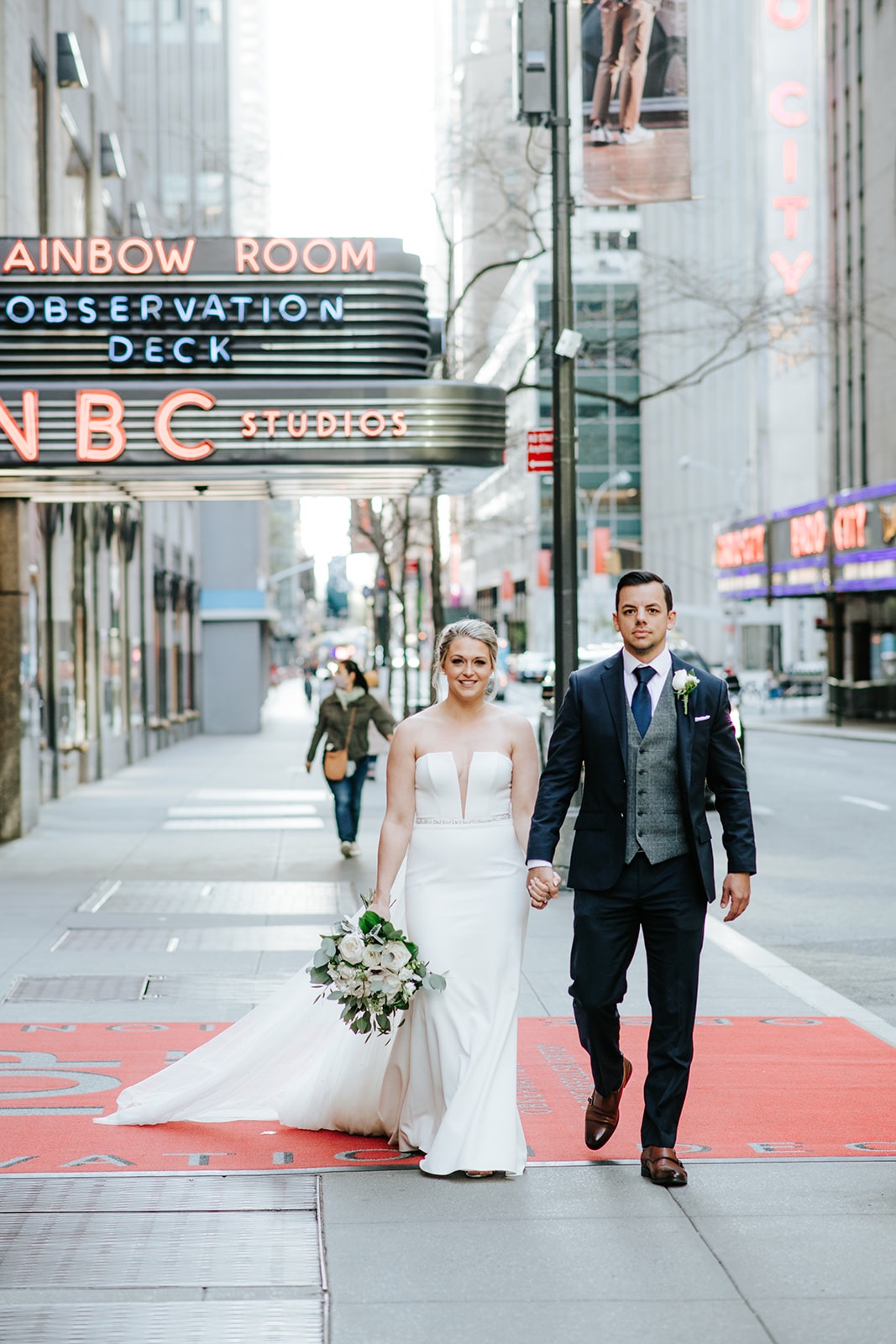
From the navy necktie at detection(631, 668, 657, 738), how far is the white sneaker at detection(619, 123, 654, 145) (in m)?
8.69

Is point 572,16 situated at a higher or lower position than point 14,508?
higher

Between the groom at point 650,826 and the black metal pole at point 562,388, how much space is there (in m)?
8.17

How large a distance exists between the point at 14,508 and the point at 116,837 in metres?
3.70

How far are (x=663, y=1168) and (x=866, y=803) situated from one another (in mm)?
16854

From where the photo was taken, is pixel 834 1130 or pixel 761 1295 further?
pixel 834 1130

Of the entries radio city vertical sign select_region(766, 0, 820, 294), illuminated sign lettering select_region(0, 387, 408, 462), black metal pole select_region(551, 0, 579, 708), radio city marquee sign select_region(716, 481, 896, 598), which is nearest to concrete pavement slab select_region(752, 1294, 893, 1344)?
black metal pole select_region(551, 0, 579, 708)

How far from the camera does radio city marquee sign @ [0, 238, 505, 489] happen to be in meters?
13.9

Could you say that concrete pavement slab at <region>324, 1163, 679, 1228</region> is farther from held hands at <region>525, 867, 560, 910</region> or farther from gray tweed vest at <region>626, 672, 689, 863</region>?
gray tweed vest at <region>626, 672, 689, 863</region>

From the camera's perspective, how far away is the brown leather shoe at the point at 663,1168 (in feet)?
19.1

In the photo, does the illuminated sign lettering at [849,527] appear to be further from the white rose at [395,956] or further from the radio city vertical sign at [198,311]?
the white rose at [395,956]

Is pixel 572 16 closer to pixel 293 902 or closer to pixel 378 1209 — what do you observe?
pixel 293 902

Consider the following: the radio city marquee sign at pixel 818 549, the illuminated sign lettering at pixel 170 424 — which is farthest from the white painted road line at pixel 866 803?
the radio city marquee sign at pixel 818 549

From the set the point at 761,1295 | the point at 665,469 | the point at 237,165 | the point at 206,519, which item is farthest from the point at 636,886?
the point at 665,469

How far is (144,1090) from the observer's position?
22.4 feet
